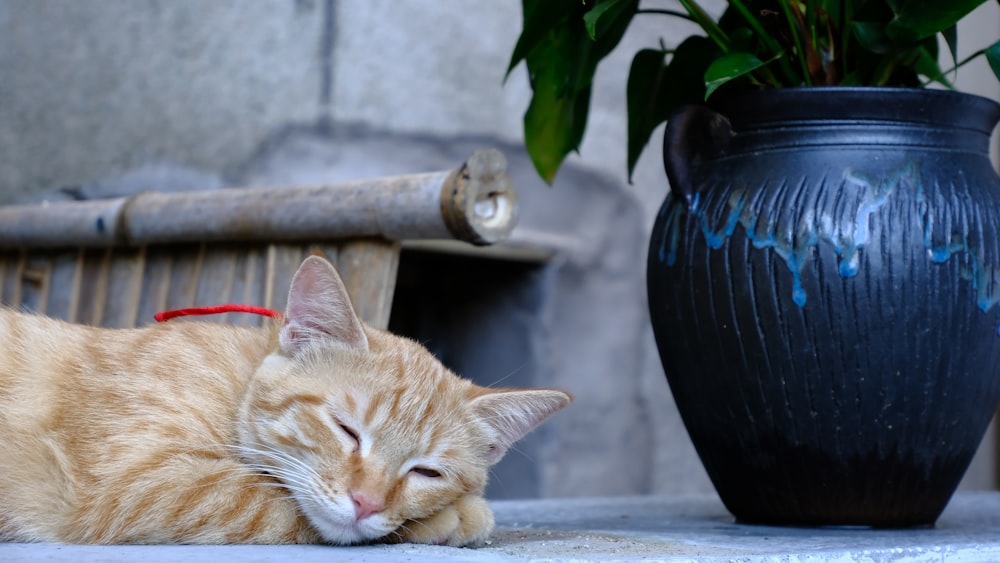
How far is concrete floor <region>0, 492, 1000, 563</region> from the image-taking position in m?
1.36

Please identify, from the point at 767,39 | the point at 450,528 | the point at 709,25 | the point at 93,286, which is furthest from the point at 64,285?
the point at 767,39

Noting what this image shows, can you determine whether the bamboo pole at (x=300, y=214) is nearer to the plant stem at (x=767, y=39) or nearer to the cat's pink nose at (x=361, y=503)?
the plant stem at (x=767, y=39)

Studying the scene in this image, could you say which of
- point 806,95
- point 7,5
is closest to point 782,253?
point 806,95

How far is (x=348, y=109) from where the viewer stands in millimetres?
3137

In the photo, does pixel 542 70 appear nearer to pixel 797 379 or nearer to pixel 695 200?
pixel 695 200

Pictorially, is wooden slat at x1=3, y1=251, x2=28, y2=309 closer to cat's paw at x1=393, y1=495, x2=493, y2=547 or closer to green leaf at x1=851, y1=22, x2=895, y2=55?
cat's paw at x1=393, y1=495, x2=493, y2=547

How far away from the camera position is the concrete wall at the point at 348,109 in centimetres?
288

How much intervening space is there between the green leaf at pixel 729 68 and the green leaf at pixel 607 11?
199 mm

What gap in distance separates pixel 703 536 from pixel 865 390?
353 millimetres

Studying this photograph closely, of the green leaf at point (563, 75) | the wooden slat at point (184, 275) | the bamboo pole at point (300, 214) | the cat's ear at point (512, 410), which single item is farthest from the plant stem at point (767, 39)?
the wooden slat at point (184, 275)

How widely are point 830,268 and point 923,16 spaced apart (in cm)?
44

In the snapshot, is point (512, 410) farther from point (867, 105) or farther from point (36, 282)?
point (36, 282)

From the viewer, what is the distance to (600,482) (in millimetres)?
3426

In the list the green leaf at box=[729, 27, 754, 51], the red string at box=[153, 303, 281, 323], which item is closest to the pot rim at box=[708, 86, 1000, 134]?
the green leaf at box=[729, 27, 754, 51]
